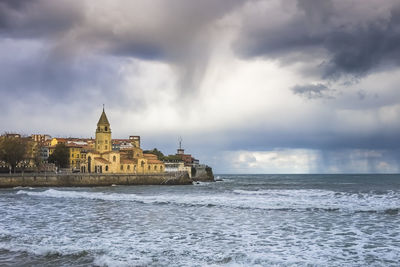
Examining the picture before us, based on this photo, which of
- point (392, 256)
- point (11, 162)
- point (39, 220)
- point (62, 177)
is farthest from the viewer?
point (11, 162)

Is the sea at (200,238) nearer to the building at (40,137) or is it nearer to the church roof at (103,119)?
the church roof at (103,119)

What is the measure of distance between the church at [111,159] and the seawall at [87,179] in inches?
221

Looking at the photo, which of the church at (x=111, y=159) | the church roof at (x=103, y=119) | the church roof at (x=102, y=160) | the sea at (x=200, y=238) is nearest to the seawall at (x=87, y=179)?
the church at (x=111, y=159)

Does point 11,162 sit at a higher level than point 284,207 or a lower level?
higher

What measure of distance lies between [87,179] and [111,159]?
9770 mm

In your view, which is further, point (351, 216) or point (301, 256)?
point (351, 216)

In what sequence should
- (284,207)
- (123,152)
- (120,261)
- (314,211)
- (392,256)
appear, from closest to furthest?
(120,261) < (392,256) < (314,211) < (284,207) < (123,152)

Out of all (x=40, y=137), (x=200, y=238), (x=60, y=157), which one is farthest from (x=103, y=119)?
(x=200, y=238)

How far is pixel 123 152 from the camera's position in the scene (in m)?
96.8

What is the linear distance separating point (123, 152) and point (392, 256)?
8688 centimetres

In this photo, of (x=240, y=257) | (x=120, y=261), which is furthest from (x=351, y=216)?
(x=120, y=261)

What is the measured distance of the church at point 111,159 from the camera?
82.4m

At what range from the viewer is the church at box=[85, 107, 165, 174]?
8244 centimetres

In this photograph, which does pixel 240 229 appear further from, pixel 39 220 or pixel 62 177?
pixel 62 177
